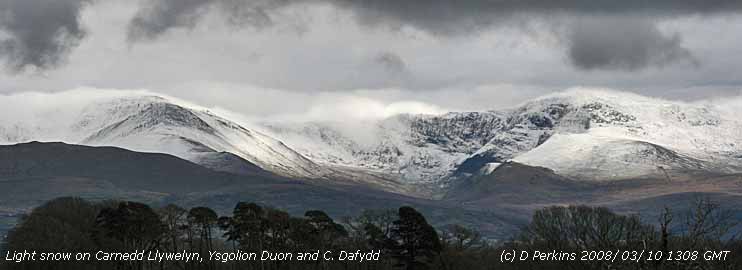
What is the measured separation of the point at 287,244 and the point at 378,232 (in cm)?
1257

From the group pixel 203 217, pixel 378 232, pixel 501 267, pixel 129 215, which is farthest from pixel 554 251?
pixel 129 215

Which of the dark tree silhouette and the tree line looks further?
the tree line

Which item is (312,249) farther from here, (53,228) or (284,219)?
(53,228)

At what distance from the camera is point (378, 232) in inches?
5773

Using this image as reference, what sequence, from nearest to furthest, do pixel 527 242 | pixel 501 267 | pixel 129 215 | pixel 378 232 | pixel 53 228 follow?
pixel 129 215 → pixel 53 228 → pixel 378 232 → pixel 501 267 → pixel 527 242

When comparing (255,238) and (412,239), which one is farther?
(255,238)

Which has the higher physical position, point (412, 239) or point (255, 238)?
point (412, 239)

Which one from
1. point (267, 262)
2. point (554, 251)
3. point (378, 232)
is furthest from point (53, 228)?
point (554, 251)

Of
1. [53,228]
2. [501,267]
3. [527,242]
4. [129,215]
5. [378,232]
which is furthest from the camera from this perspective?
[527,242]

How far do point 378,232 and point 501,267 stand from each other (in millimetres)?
22966

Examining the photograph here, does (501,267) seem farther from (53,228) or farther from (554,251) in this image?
(53,228)

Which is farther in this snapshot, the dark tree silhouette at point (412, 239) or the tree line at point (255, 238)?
the tree line at point (255, 238)

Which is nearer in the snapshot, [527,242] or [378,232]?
[378,232]

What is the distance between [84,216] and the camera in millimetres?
151500
